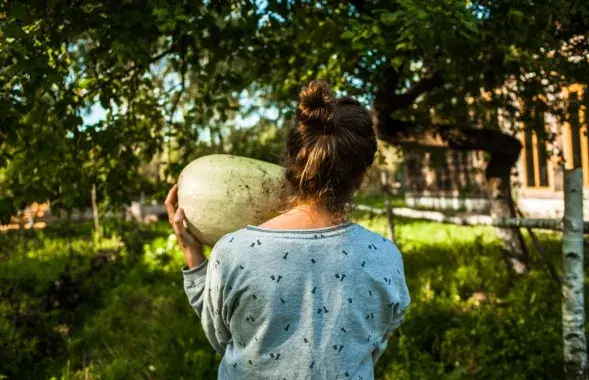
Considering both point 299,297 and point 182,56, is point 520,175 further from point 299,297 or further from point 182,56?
point 299,297

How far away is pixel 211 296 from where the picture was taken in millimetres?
1529

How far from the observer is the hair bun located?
1.45m

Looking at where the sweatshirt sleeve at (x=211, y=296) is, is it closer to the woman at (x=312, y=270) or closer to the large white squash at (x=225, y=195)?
the woman at (x=312, y=270)

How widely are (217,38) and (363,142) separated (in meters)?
2.80

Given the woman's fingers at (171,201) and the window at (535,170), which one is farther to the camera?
the window at (535,170)

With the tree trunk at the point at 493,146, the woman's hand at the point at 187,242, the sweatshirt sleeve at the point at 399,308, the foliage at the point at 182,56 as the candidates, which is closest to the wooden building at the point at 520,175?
the tree trunk at the point at 493,146

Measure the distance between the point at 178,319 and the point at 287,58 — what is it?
282cm

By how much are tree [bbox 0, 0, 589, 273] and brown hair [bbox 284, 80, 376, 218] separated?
145 centimetres

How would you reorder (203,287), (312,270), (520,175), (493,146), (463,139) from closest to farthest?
(312,270), (203,287), (463,139), (493,146), (520,175)

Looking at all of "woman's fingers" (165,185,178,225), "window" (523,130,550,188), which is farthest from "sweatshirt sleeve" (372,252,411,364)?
"window" (523,130,550,188)

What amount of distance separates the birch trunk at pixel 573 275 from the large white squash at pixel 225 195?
2.16 meters

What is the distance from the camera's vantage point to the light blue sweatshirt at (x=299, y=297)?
142cm

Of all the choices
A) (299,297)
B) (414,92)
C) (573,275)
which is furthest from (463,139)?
(299,297)

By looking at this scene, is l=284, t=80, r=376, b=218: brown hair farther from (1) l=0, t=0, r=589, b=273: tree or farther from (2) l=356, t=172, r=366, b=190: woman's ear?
(1) l=0, t=0, r=589, b=273: tree
